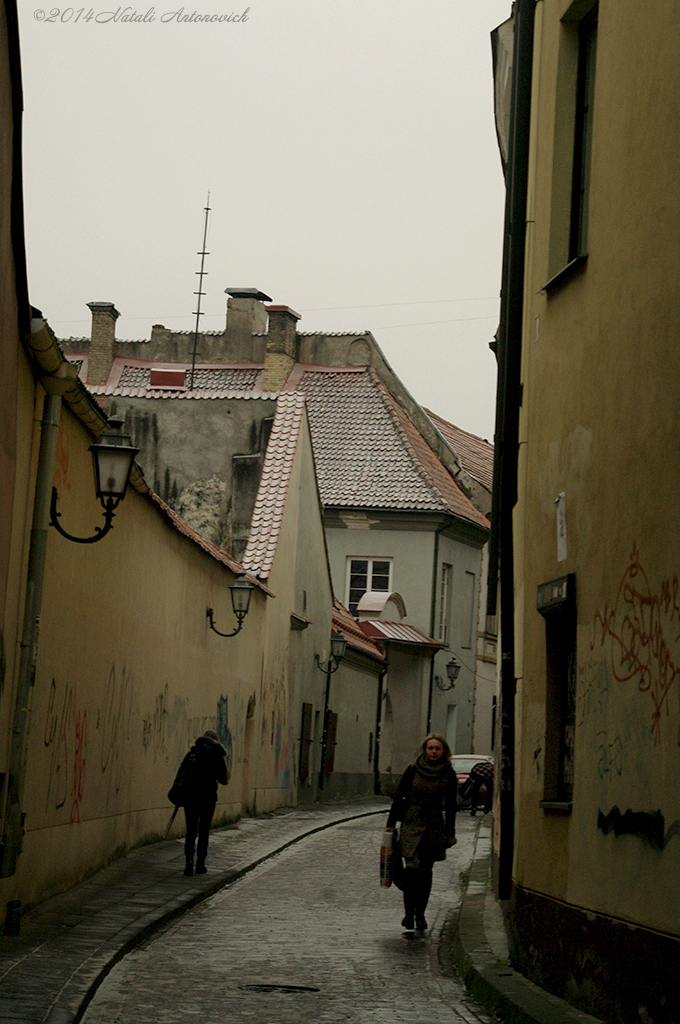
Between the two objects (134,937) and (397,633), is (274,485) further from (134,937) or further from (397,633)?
(134,937)

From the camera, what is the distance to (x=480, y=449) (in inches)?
2108

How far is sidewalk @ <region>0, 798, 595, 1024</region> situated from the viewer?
8.01 metres

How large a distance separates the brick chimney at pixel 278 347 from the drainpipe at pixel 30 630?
3591cm

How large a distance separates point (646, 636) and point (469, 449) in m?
44.1

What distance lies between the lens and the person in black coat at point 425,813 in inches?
489

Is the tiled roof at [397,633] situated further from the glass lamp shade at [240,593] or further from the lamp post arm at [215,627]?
the glass lamp shade at [240,593]

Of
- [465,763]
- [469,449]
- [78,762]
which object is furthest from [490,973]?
[469,449]

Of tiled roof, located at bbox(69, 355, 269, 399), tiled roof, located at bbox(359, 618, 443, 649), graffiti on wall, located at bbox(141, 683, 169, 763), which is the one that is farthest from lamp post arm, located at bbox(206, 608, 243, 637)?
tiled roof, located at bbox(69, 355, 269, 399)

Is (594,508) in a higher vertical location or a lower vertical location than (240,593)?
lower

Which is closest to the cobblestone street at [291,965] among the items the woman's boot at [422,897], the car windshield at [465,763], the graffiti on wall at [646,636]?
the woman's boot at [422,897]

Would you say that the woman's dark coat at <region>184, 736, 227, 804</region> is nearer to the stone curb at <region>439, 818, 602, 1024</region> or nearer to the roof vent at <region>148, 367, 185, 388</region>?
the stone curb at <region>439, 818, 602, 1024</region>

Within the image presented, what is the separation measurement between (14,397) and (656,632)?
181 inches

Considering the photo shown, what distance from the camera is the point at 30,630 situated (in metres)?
10.6

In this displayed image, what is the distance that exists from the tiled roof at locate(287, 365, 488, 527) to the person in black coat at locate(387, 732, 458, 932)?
2957cm
